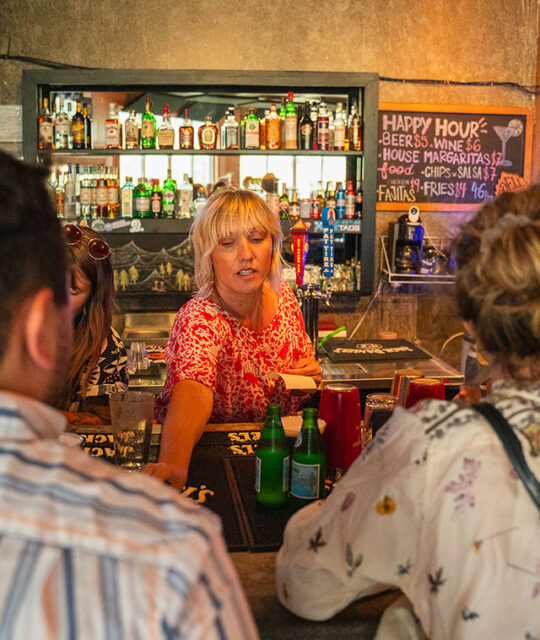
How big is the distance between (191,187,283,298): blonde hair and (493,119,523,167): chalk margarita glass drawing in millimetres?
2750

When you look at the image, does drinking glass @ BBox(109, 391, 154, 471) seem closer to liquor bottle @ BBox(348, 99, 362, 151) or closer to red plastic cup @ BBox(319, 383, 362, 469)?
red plastic cup @ BBox(319, 383, 362, 469)

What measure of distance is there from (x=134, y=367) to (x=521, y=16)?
3353 mm

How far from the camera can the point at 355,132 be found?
431 centimetres

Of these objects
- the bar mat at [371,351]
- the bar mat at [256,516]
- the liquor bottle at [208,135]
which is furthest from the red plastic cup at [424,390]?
the liquor bottle at [208,135]

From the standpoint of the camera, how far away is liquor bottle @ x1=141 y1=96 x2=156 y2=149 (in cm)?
426

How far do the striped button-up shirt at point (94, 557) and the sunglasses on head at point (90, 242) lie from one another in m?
1.58

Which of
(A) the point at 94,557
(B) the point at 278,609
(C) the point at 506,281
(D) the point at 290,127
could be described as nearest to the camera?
(A) the point at 94,557

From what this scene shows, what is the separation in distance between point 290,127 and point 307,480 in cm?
319

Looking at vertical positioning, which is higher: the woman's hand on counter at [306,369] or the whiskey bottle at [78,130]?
the whiskey bottle at [78,130]

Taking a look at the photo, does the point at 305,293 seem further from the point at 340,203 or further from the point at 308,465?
the point at 308,465

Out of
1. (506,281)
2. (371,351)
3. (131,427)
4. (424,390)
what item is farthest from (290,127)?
(506,281)

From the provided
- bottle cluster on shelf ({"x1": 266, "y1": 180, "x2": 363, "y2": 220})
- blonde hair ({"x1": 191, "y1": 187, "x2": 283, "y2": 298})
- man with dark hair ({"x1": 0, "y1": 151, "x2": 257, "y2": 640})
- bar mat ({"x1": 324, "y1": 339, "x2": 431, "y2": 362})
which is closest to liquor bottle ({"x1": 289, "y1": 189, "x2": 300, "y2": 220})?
bottle cluster on shelf ({"x1": 266, "y1": 180, "x2": 363, "y2": 220})

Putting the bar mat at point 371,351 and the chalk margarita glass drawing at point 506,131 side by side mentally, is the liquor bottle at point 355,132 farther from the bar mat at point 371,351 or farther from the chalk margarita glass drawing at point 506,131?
the bar mat at point 371,351

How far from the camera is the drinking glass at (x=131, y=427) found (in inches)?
61.3
